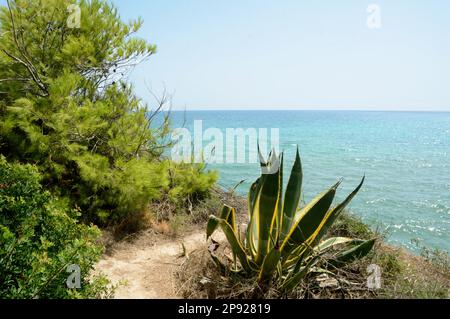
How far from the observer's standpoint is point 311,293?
2.78 metres

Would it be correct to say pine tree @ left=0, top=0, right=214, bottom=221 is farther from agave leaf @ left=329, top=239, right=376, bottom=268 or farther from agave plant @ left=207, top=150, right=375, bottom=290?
agave leaf @ left=329, top=239, right=376, bottom=268

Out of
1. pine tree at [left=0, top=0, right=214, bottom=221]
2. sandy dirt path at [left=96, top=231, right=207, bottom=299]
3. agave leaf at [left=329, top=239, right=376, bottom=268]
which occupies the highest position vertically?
pine tree at [left=0, top=0, right=214, bottom=221]

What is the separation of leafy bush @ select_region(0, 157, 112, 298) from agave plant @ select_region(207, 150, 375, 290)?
1004mm

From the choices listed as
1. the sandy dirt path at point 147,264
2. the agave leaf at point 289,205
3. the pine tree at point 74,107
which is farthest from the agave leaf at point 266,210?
the pine tree at point 74,107

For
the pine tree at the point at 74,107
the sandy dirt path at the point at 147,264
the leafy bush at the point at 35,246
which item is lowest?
the sandy dirt path at the point at 147,264

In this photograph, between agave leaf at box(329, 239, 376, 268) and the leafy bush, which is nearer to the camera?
the leafy bush

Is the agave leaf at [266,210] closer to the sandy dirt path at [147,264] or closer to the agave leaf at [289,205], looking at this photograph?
the agave leaf at [289,205]

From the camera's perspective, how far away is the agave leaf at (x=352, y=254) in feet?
9.46

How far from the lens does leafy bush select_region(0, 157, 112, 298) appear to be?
2.06 meters

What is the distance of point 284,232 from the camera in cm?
296

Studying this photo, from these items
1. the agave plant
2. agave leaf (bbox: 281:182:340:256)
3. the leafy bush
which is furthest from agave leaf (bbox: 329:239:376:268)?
the leafy bush

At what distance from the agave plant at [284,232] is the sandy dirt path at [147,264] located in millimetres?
792
